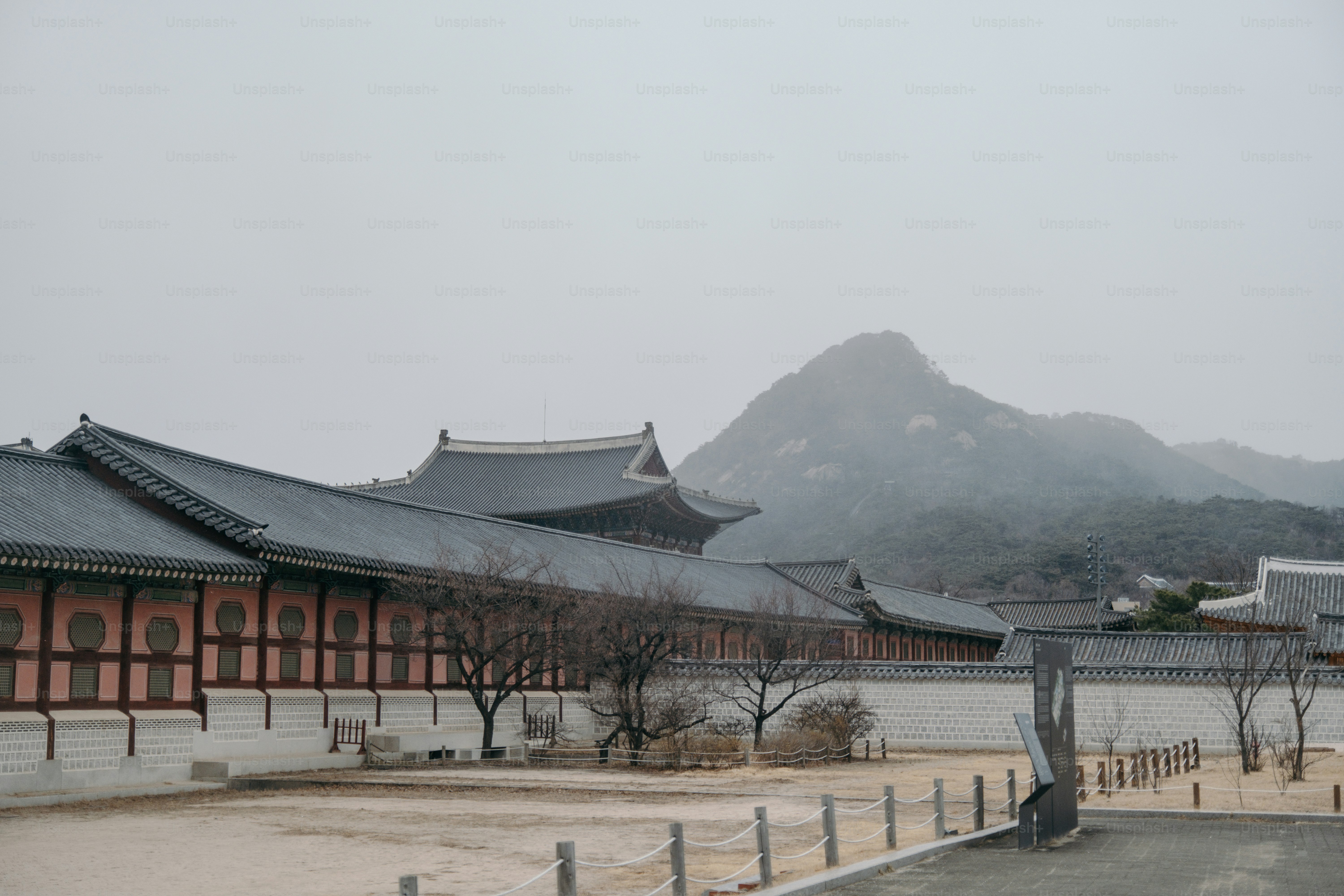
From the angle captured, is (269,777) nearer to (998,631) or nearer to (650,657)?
(650,657)

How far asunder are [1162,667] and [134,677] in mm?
23469

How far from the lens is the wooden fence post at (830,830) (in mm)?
12344

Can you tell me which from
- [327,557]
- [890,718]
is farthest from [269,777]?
[890,718]

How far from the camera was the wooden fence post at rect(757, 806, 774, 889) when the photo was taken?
11.1 m

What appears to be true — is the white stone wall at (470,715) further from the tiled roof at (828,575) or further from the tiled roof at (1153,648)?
the tiled roof at (828,575)

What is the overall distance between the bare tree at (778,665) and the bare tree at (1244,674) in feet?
30.0

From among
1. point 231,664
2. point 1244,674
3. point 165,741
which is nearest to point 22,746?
point 165,741

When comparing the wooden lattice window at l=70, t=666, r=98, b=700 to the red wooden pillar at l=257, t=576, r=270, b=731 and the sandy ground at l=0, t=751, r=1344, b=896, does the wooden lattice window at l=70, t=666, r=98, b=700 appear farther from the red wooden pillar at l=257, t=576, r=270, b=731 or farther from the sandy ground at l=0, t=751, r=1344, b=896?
the red wooden pillar at l=257, t=576, r=270, b=731

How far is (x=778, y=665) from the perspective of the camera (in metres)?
30.5

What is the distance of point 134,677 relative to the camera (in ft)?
72.9

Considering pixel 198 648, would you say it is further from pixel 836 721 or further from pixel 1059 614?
pixel 1059 614

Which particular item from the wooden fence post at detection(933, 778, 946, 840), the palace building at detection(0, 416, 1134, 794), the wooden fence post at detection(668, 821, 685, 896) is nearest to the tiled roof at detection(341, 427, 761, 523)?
the palace building at detection(0, 416, 1134, 794)

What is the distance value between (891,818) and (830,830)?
1.85 metres

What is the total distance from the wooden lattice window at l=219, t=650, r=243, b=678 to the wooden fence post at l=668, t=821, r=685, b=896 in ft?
53.8
